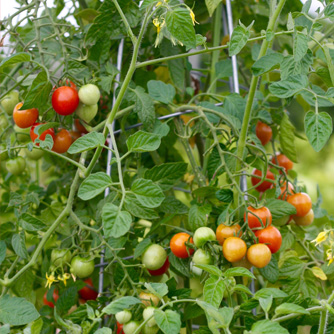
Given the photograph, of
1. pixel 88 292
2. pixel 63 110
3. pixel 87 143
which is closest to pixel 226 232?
pixel 87 143

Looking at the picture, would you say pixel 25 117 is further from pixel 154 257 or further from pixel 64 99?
pixel 154 257

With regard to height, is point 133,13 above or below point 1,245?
above

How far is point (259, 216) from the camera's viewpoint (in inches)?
30.4

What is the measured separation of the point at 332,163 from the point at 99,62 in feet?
8.68

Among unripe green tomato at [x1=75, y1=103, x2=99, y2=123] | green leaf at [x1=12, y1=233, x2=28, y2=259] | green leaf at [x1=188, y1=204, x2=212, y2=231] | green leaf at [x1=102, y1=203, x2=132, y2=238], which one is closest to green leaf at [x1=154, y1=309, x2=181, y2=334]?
green leaf at [x1=102, y1=203, x2=132, y2=238]

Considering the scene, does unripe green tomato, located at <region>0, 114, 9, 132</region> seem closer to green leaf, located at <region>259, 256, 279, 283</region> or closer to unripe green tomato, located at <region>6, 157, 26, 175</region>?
unripe green tomato, located at <region>6, 157, 26, 175</region>

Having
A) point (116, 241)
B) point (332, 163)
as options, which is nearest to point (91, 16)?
point (116, 241)

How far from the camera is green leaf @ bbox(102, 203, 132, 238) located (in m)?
0.62

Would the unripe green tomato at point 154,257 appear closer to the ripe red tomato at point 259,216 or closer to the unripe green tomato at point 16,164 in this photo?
the ripe red tomato at point 259,216

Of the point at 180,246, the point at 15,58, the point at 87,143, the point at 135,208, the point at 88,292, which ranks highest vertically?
the point at 15,58

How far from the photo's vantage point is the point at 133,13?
95 centimetres

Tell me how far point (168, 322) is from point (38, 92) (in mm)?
446

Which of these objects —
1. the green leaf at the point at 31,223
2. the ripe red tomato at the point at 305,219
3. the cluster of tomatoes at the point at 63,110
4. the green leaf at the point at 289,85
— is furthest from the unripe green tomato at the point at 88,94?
the ripe red tomato at the point at 305,219

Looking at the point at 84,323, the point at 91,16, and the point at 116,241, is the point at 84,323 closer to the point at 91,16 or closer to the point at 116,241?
the point at 116,241
